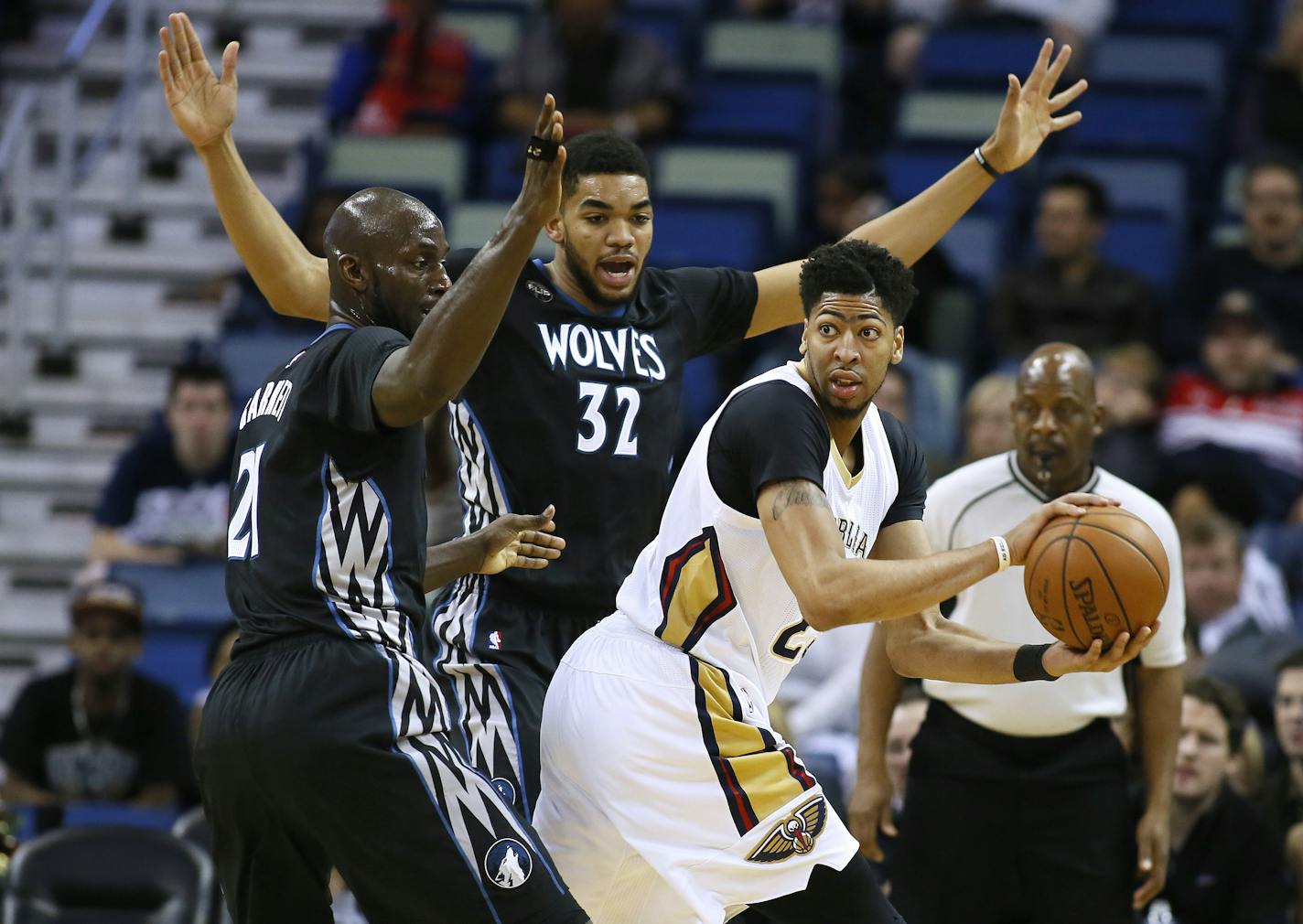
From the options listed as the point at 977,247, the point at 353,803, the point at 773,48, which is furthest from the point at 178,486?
the point at 353,803

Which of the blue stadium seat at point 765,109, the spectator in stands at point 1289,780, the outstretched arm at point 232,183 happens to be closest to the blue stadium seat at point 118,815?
the outstretched arm at point 232,183

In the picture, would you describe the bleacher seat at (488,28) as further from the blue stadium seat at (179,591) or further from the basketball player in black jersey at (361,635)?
the basketball player in black jersey at (361,635)

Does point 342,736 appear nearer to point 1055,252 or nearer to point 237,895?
point 237,895

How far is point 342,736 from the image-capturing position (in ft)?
14.0

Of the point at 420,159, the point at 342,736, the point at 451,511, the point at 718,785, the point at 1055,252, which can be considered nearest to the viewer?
the point at 342,736

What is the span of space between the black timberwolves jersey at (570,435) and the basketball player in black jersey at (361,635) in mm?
830

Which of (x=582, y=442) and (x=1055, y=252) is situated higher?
(x=1055, y=252)

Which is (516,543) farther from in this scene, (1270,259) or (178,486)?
(1270,259)

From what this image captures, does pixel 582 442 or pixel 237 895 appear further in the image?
pixel 582 442

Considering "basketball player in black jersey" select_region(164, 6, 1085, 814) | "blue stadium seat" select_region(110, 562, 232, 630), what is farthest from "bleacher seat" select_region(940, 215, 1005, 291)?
"basketball player in black jersey" select_region(164, 6, 1085, 814)

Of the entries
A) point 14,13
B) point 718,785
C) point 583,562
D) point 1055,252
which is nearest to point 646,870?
point 718,785

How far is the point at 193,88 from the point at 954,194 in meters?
2.27

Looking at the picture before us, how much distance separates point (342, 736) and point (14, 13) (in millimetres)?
10814

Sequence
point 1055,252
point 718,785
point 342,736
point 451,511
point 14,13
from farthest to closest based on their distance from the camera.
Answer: point 14,13 < point 1055,252 < point 451,511 < point 718,785 < point 342,736
